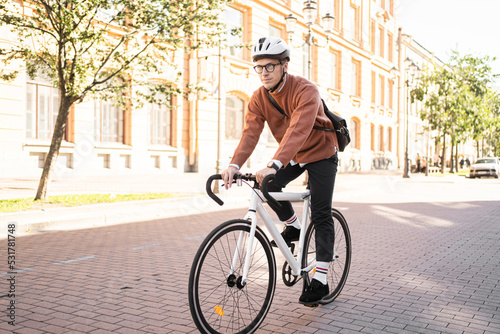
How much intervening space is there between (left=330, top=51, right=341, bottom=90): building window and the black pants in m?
33.1

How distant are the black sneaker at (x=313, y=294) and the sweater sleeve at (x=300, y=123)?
1.12 meters

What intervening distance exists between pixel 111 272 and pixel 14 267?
1116 millimetres

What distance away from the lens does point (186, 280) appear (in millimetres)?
5062

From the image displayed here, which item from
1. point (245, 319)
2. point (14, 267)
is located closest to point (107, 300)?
point (245, 319)

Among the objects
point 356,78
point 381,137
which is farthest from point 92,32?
point 381,137

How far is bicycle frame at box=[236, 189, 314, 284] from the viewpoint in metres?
3.26

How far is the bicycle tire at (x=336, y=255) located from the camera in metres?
4.04

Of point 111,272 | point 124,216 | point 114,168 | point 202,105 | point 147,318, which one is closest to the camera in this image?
point 147,318

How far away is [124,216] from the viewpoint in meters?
9.87

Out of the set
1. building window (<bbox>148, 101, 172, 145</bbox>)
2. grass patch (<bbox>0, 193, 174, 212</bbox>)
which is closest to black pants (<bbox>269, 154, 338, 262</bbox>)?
grass patch (<bbox>0, 193, 174, 212</bbox>)

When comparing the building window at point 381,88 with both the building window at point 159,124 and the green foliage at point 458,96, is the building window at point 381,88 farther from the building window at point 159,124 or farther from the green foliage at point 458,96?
the building window at point 159,124

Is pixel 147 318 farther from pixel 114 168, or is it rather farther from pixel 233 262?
pixel 114 168

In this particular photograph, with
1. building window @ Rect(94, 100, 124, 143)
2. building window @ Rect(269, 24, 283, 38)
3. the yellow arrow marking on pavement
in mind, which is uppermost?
building window @ Rect(269, 24, 283, 38)

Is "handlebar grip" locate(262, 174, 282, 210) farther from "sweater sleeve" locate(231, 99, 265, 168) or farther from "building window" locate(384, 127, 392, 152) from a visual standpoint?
"building window" locate(384, 127, 392, 152)
